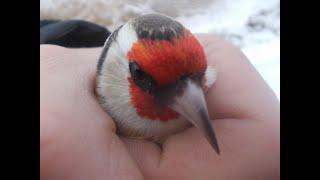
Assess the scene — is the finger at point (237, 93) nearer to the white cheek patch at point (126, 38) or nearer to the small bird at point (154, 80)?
the small bird at point (154, 80)

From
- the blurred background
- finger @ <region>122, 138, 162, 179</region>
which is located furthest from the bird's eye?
the blurred background

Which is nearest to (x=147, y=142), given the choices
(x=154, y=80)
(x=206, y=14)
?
(x=154, y=80)

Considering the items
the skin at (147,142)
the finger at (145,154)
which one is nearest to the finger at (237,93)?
the skin at (147,142)

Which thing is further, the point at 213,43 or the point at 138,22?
the point at 213,43
